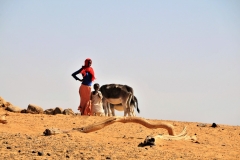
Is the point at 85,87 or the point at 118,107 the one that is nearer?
the point at 85,87

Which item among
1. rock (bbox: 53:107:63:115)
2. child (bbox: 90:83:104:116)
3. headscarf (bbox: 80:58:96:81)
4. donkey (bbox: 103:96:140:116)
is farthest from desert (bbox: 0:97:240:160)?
donkey (bbox: 103:96:140:116)

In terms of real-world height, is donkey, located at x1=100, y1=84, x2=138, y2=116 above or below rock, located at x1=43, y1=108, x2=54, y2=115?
above

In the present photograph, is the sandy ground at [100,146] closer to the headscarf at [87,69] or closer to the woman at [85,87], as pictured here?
the woman at [85,87]

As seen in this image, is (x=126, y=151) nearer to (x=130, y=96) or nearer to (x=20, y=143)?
(x=20, y=143)

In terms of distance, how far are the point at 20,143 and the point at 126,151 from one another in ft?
6.24

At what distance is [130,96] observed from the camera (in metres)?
22.1

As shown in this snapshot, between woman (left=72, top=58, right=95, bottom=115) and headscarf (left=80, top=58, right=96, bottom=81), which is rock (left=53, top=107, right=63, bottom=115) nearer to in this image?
woman (left=72, top=58, right=95, bottom=115)

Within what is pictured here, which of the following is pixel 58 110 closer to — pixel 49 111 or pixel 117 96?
pixel 49 111

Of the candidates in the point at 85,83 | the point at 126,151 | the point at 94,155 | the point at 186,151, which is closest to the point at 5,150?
the point at 94,155

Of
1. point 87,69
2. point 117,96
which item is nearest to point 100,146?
point 87,69

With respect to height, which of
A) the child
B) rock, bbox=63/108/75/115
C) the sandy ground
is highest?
the child

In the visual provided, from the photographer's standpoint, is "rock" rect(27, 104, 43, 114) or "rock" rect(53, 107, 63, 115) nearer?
"rock" rect(27, 104, 43, 114)

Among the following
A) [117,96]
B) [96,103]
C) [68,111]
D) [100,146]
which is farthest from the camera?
[117,96]

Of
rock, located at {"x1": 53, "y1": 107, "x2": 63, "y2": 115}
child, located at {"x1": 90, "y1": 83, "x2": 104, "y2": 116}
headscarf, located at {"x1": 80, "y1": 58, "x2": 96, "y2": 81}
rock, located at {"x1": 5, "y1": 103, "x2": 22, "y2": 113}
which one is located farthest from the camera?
child, located at {"x1": 90, "y1": 83, "x2": 104, "y2": 116}
